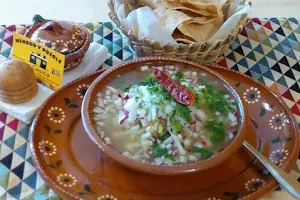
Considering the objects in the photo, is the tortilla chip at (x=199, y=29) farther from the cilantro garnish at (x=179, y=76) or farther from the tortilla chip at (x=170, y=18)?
the cilantro garnish at (x=179, y=76)

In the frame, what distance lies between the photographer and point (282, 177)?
798 millimetres

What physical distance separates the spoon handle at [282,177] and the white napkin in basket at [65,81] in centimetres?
42

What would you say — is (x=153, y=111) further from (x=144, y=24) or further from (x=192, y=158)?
(x=144, y=24)

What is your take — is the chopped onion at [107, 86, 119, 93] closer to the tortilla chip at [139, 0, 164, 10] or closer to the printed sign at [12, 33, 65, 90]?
the printed sign at [12, 33, 65, 90]

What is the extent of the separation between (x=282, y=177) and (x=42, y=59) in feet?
1.72

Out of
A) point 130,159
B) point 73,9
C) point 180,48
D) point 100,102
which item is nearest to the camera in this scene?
point 130,159

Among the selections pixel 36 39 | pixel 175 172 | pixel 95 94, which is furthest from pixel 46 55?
pixel 175 172

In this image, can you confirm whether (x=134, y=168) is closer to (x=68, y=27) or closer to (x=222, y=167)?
(x=222, y=167)

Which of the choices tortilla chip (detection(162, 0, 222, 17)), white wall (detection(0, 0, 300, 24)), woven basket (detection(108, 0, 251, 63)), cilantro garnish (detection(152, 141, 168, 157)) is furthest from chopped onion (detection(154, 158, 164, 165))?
white wall (detection(0, 0, 300, 24))

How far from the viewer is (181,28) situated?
3.43ft

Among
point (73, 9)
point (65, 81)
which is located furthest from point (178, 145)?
point (73, 9)

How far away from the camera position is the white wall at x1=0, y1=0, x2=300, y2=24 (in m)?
1.38

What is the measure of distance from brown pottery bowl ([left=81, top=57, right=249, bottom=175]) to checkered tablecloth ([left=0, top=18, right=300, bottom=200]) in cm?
14

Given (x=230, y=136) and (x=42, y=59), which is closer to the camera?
(x=230, y=136)
